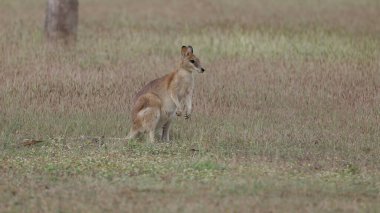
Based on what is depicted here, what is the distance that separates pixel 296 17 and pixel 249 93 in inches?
405

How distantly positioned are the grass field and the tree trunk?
1.57ft

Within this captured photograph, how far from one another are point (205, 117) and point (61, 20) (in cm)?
671

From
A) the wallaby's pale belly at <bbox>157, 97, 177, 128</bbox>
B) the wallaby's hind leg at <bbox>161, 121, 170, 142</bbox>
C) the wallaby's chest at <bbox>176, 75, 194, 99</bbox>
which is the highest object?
the wallaby's chest at <bbox>176, 75, 194, 99</bbox>

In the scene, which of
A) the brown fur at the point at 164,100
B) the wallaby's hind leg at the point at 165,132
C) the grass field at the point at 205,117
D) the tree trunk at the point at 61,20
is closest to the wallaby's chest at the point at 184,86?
the brown fur at the point at 164,100

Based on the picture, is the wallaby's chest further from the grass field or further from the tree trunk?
the tree trunk

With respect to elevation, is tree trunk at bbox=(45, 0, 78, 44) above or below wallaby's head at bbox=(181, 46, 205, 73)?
above

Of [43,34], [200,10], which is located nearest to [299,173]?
[43,34]

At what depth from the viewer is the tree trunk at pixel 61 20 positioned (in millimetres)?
19422

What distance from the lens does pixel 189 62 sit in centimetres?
1242

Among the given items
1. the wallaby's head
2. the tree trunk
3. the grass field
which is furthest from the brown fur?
the tree trunk

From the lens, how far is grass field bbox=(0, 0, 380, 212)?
8.78 meters

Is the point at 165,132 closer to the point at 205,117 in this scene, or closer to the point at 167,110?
the point at 167,110

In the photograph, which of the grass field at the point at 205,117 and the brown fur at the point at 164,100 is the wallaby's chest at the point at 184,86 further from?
the grass field at the point at 205,117

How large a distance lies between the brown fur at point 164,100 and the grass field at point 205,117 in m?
0.27
